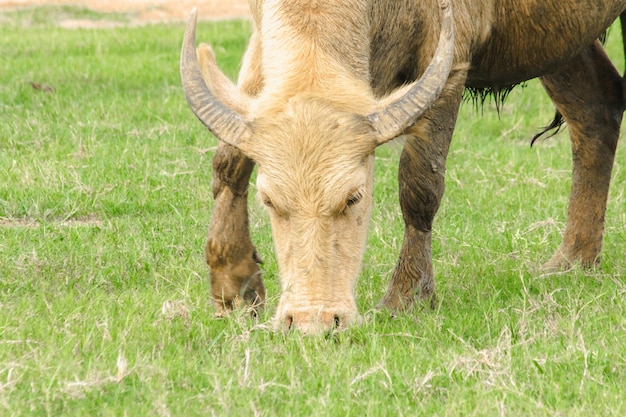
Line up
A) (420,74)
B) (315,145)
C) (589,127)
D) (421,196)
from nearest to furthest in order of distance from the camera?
1. (315,145)
2. (420,74)
3. (421,196)
4. (589,127)

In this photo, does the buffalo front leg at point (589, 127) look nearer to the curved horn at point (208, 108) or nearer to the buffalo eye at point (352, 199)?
the buffalo eye at point (352, 199)

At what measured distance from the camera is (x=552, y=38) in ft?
22.9

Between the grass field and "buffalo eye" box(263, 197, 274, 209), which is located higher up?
"buffalo eye" box(263, 197, 274, 209)

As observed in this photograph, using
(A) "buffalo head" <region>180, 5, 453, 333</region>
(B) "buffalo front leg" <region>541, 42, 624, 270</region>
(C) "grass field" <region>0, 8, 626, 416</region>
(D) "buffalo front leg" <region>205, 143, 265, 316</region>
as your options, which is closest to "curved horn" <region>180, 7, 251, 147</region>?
(A) "buffalo head" <region>180, 5, 453, 333</region>

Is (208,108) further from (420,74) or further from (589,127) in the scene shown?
(589,127)

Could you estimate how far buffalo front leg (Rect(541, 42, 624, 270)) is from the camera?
7.59 m

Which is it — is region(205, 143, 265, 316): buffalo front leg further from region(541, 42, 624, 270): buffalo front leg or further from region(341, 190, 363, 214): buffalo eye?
region(541, 42, 624, 270): buffalo front leg

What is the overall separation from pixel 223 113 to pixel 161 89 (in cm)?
764

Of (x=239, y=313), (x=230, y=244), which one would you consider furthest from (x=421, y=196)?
(x=239, y=313)

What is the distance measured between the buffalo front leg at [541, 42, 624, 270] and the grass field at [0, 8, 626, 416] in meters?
0.27

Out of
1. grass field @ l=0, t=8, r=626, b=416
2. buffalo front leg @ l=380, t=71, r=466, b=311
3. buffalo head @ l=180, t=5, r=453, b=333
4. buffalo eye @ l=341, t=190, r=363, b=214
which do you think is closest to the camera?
grass field @ l=0, t=8, r=626, b=416

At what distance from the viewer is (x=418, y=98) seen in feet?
16.6

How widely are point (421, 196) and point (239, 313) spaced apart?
1.30 metres

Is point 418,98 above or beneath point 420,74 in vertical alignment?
beneath
